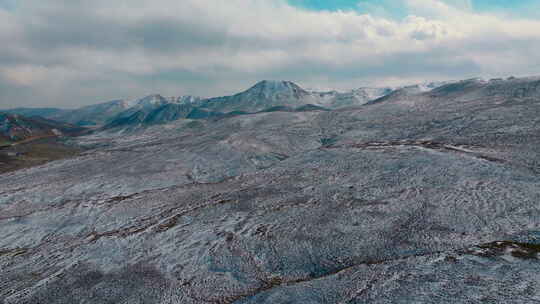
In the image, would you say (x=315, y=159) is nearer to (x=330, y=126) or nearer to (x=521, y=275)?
(x=521, y=275)

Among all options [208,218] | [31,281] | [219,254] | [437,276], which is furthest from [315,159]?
[31,281]

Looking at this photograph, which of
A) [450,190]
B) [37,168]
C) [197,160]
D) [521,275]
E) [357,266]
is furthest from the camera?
[37,168]

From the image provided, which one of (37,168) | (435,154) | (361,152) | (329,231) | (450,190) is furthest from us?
Result: (37,168)

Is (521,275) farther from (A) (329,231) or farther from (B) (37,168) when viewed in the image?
(B) (37,168)

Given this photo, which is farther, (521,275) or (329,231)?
(329,231)

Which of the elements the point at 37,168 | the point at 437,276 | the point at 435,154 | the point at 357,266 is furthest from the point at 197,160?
the point at 437,276

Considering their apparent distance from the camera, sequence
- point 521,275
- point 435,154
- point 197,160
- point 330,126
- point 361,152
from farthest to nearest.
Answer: point 330,126 < point 197,160 < point 361,152 < point 435,154 < point 521,275

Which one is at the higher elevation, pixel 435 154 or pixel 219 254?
pixel 435 154
